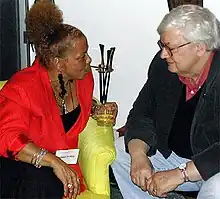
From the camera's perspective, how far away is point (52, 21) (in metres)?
2.51

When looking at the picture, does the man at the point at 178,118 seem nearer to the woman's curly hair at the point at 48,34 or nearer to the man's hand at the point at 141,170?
the man's hand at the point at 141,170

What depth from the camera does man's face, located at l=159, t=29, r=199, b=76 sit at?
2262 millimetres

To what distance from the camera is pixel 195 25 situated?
225cm

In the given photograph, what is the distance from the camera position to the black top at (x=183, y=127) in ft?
7.86

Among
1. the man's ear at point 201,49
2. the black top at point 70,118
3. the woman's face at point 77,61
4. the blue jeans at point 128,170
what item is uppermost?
the man's ear at point 201,49

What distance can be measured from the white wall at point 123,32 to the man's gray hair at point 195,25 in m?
1.05

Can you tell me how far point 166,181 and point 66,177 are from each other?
0.43 meters

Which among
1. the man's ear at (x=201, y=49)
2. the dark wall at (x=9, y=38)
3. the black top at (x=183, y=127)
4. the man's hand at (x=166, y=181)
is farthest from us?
the dark wall at (x=9, y=38)

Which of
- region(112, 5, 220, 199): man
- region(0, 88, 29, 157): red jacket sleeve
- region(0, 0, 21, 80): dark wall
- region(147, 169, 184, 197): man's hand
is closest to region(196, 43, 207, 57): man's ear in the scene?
region(112, 5, 220, 199): man

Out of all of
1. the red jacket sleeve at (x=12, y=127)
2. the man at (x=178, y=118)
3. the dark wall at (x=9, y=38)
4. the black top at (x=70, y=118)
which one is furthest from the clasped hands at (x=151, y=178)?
the dark wall at (x=9, y=38)

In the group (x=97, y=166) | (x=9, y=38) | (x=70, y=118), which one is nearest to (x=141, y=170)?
(x=97, y=166)

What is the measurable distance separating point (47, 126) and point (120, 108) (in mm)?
1194

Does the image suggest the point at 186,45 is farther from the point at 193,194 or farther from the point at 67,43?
the point at 193,194

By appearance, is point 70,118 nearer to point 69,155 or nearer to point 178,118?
point 69,155
